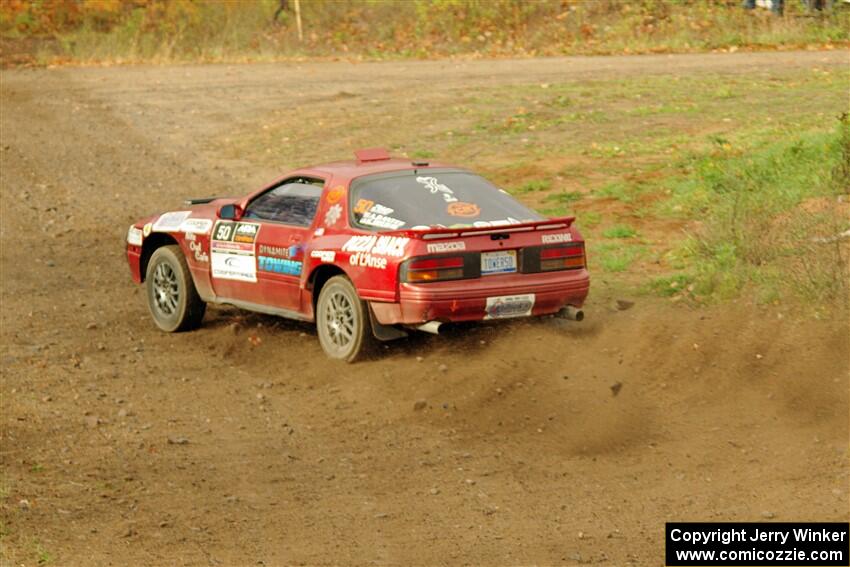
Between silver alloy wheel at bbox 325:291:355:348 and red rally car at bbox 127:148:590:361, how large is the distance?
0.01 metres

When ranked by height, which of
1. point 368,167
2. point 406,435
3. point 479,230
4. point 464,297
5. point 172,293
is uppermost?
point 368,167

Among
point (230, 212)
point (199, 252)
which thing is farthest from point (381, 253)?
point (199, 252)

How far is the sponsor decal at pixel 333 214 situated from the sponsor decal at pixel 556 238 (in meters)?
1.63

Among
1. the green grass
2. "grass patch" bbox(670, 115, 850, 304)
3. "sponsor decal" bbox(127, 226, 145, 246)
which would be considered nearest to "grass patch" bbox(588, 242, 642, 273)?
the green grass

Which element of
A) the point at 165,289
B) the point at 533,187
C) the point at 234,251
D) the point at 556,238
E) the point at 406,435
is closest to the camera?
the point at 406,435

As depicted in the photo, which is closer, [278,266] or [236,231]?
[278,266]

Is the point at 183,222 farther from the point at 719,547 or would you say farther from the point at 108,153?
the point at 108,153

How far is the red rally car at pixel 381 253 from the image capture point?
35.6 ft

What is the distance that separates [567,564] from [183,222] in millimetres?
6763

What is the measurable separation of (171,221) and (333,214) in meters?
2.29

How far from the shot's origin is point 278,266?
12.1 meters

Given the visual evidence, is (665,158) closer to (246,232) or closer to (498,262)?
(246,232)

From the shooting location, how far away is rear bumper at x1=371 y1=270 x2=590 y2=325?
35.3 feet

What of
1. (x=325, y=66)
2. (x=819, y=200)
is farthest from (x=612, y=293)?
(x=325, y=66)
